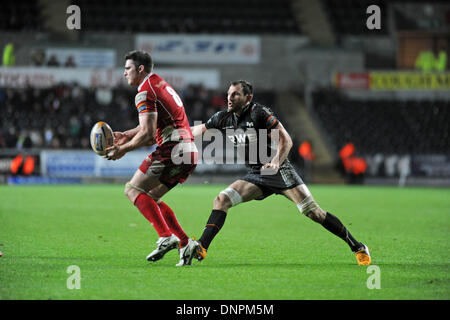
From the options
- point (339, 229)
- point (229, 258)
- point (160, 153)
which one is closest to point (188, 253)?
point (229, 258)

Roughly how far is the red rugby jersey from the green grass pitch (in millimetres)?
1433

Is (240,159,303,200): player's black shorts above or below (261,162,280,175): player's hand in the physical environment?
below

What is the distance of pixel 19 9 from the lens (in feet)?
122

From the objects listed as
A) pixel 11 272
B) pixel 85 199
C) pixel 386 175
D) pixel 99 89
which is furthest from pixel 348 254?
pixel 99 89

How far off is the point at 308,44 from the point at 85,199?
23.3 meters

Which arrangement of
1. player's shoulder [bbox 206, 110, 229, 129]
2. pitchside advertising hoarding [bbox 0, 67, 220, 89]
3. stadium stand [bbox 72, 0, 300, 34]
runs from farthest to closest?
stadium stand [bbox 72, 0, 300, 34]
pitchside advertising hoarding [bbox 0, 67, 220, 89]
player's shoulder [bbox 206, 110, 229, 129]

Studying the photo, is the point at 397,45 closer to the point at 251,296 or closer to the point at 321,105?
the point at 321,105

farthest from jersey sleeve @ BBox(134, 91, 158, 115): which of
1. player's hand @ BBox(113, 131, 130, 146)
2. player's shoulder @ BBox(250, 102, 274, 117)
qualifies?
player's shoulder @ BBox(250, 102, 274, 117)

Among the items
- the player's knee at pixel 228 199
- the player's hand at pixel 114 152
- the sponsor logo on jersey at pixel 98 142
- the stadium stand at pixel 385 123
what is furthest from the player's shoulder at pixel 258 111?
the stadium stand at pixel 385 123

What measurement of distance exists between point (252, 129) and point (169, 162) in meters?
1.08

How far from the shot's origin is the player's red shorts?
6863 mm

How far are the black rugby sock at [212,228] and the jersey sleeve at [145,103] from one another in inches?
54.4

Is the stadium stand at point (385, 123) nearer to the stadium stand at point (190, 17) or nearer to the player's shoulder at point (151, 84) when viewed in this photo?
the stadium stand at point (190, 17)

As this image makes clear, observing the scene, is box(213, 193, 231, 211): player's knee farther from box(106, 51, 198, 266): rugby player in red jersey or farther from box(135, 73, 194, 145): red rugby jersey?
box(135, 73, 194, 145): red rugby jersey
